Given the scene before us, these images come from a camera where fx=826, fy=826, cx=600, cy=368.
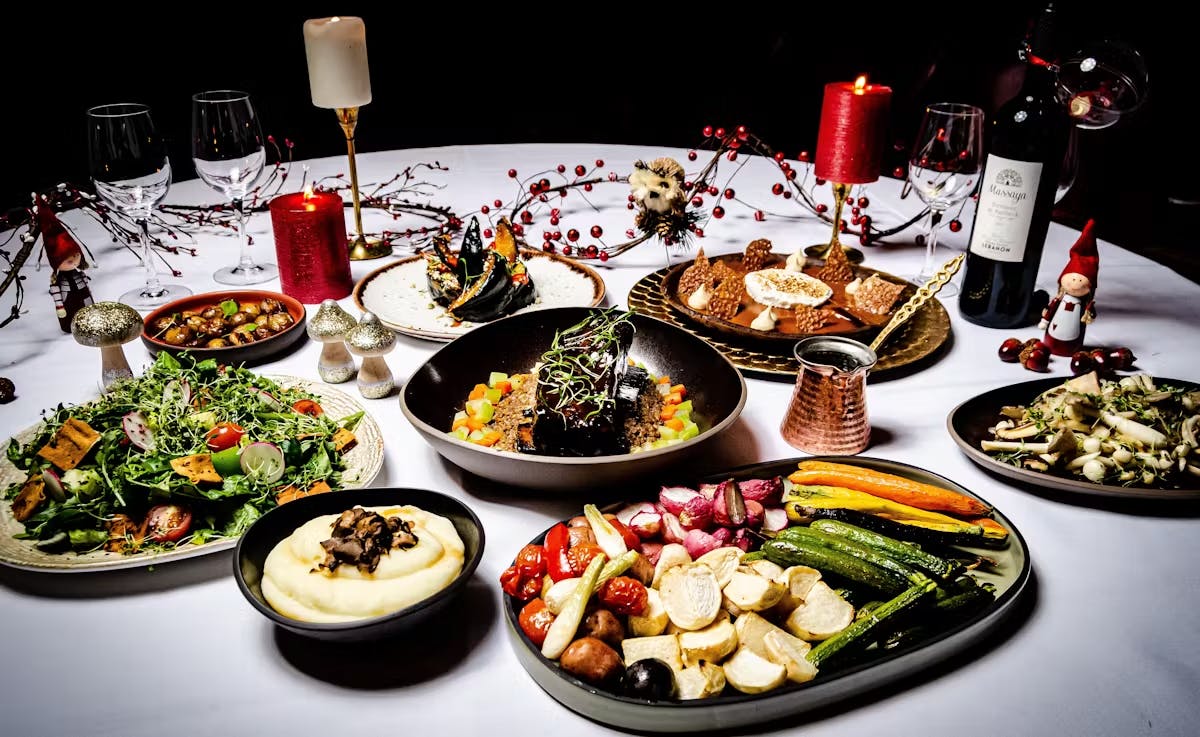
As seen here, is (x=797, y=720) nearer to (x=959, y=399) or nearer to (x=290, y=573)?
(x=290, y=573)

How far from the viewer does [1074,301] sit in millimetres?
1797

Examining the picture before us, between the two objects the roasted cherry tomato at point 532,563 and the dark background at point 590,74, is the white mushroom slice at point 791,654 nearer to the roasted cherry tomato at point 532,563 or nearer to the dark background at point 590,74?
the roasted cherry tomato at point 532,563

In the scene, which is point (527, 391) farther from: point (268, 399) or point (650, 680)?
point (650, 680)

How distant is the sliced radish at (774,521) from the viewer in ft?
3.98

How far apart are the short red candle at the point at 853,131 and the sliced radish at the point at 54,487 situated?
1881 millimetres

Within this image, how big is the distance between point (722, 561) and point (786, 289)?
1.03m

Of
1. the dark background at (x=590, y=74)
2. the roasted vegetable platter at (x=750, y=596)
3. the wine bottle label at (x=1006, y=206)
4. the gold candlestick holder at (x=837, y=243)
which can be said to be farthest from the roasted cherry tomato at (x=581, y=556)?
the dark background at (x=590, y=74)

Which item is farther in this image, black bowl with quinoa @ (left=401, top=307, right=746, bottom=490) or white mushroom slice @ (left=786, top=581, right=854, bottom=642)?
black bowl with quinoa @ (left=401, top=307, right=746, bottom=490)

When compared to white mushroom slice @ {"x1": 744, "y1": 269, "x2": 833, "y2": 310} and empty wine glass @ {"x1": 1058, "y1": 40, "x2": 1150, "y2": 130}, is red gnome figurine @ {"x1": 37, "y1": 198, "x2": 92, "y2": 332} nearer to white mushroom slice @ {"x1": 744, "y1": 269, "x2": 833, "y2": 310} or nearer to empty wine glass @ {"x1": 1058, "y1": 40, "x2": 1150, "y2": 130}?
white mushroom slice @ {"x1": 744, "y1": 269, "x2": 833, "y2": 310}

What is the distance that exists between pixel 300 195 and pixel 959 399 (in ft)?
5.31

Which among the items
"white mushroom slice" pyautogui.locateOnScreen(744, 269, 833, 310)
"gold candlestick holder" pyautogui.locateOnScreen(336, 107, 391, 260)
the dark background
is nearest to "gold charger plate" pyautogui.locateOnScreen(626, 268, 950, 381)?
"white mushroom slice" pyautogui.locateOnScreen(744, 269, 833, 310)

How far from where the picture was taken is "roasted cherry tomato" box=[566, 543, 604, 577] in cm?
106

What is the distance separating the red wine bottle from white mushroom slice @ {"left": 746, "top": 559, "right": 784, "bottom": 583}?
1090 mm

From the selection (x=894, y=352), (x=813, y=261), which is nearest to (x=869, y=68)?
(x=813, y=261)
